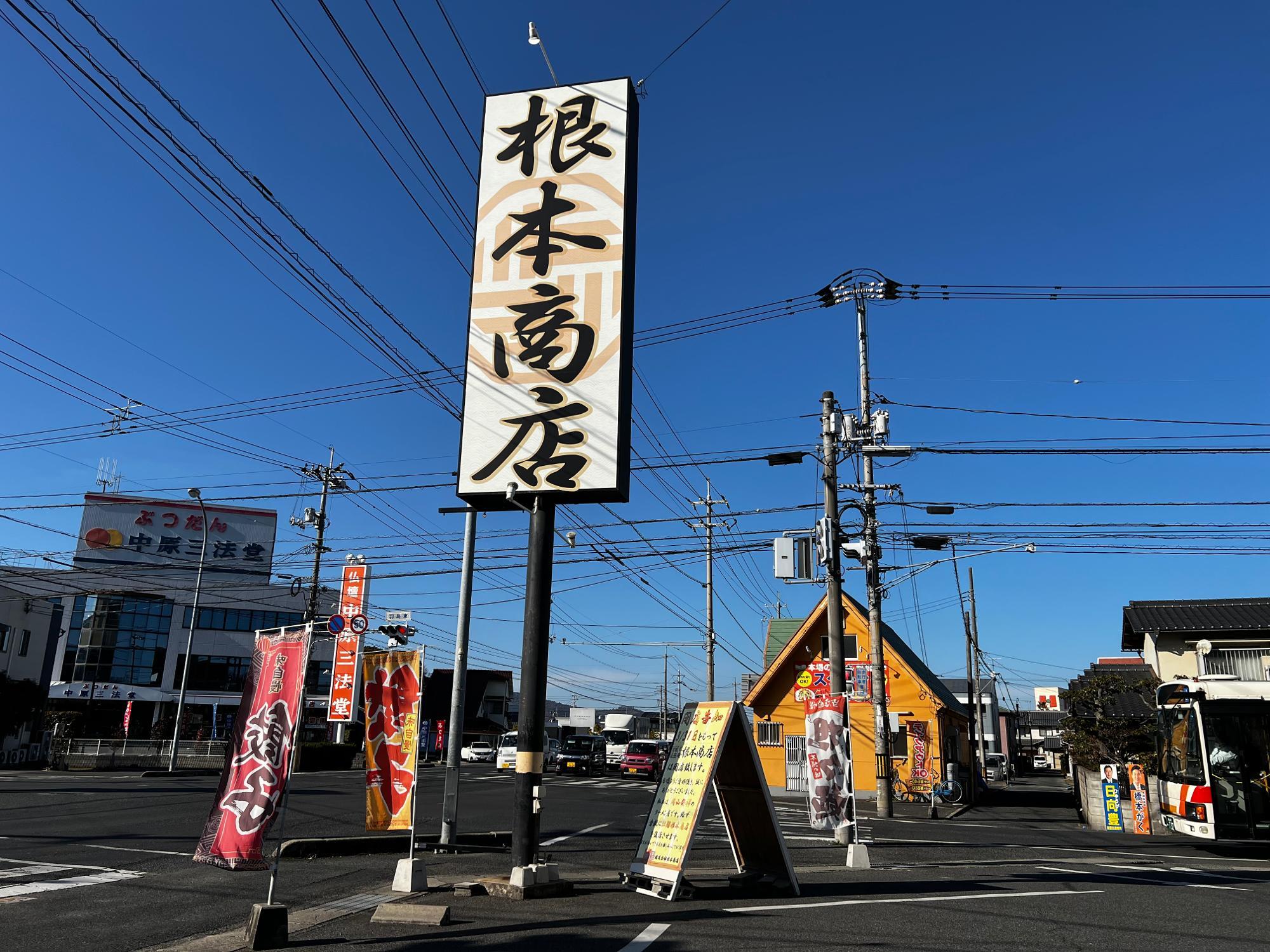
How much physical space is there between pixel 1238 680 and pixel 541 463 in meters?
15.0

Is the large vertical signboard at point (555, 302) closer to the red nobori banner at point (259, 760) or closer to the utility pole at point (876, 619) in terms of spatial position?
the red nobori banner at point (259, 760)

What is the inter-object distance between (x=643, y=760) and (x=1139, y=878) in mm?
34490

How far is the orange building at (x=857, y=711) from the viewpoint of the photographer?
115 feet

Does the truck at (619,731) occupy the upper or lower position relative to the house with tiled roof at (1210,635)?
lower

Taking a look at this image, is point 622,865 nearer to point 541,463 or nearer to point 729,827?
point 729,827

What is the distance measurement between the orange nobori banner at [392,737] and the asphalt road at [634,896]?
0.92 m

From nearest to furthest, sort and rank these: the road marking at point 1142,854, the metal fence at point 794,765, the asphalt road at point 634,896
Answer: the asphalt road at point 634,896 → the road marking at point 1142,854 → the metal fence at point 794,765

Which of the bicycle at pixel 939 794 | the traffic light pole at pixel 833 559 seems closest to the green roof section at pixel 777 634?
the bicycle at pixel 939 794

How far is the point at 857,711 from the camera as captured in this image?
3550 centimetres

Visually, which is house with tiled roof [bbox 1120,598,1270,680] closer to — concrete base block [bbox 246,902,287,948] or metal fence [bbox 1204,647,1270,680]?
metal fence [bbox 1204,647,1270,680]

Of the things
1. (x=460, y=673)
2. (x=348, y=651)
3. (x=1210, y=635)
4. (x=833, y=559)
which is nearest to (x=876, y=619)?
(x=833, y=559)

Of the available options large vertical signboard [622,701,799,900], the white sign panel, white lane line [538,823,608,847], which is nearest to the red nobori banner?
large vertical signboard [622,701,799,900]

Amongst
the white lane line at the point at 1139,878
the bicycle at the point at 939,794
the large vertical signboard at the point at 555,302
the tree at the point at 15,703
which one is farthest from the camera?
the tree at the point at 15,703

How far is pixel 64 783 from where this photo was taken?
2653cm
